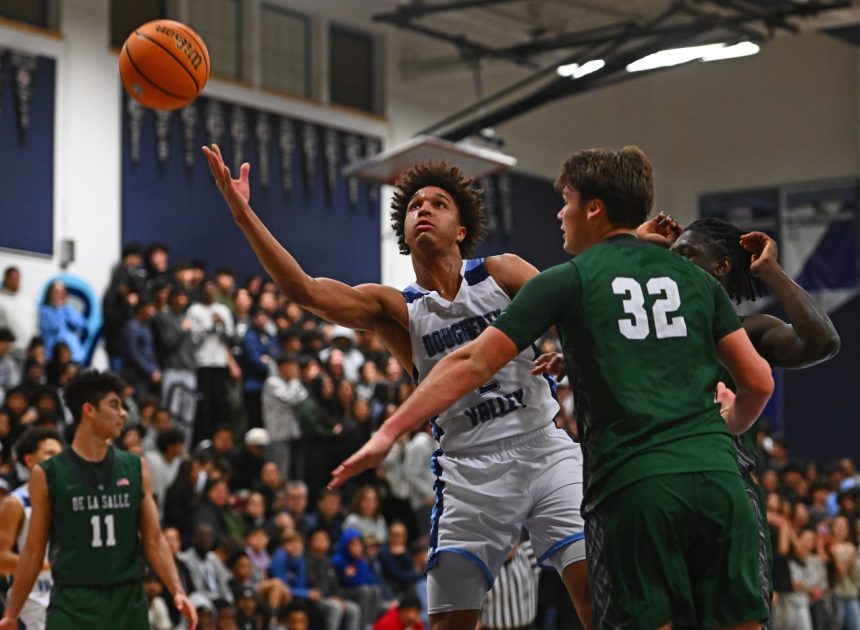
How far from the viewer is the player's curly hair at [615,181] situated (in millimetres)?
4457

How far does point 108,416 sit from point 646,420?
4.03 m

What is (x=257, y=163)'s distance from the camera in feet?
76.3

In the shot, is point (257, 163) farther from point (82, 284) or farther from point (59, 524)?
point (59, 524)

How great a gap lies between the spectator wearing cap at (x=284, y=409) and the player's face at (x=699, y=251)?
1212 centimetres

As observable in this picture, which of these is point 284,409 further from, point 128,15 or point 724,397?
point 724,397

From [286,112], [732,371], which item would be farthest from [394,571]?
[732,371]

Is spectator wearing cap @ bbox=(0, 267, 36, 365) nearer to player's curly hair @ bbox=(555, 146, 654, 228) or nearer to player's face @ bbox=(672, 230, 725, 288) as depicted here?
player's face @ bbox=(672, 230, 725, 288)

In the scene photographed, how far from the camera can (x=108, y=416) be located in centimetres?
757

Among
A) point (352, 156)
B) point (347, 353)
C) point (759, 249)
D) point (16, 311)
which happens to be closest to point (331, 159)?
point (352, 156)

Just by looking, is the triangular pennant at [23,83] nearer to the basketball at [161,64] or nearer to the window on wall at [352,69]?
the window on wall at [352,69]

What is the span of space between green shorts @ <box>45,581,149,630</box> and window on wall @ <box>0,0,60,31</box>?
1407cm

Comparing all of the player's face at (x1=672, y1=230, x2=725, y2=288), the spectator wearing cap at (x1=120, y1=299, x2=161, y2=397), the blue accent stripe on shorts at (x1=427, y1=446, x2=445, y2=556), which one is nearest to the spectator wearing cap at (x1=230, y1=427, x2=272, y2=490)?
the spectator wearing cap at (x1=120, y1=299, x2=161, y2=397)

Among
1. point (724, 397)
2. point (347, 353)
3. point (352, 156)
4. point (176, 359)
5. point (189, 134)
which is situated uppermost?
point (352, 156)

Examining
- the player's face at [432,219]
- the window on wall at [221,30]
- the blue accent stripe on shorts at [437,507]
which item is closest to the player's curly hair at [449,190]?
the player's face at [432,219]
